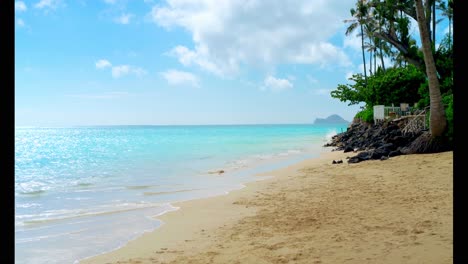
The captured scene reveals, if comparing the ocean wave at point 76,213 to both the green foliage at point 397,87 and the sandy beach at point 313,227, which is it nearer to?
the sandy beach at point 313,227

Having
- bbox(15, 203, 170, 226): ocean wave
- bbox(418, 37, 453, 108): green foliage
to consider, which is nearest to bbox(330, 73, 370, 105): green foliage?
bbox(418, 37, 453, 108): green foliage

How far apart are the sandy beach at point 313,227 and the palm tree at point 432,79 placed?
5448 millimetres

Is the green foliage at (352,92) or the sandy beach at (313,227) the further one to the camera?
the green foliage at (352,92)

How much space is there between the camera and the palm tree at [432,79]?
14.4 m

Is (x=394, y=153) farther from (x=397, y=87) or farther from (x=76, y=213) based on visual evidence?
(x=397, y=87)

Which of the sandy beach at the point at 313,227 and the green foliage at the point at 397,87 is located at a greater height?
the green foliage at the point at 397,87

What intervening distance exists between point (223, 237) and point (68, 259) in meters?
2.18

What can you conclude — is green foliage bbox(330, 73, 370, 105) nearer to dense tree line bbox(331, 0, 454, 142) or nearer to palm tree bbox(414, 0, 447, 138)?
dense tree line bbox(331, 0, 454, 142)

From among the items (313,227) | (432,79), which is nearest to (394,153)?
(432,79)

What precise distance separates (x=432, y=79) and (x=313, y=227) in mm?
11612

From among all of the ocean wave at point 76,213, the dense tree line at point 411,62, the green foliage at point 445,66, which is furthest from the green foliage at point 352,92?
the ocean wave at point 76,213

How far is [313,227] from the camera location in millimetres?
5613
